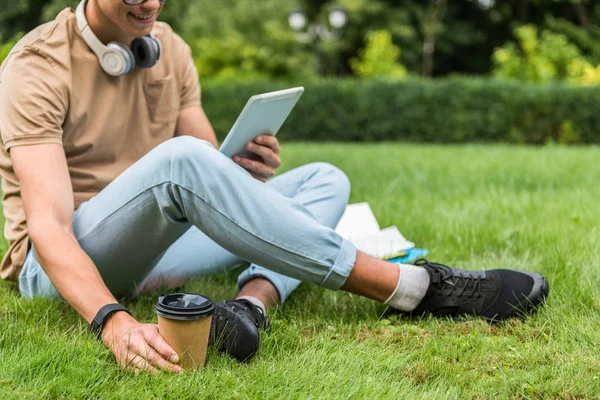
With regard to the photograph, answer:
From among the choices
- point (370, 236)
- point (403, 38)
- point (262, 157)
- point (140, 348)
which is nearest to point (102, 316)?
point (140, 348)

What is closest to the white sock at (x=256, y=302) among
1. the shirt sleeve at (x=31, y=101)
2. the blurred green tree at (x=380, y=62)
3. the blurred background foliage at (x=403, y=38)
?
the shirt sleeve at (x=31, y=101)

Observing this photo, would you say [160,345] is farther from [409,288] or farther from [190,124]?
[190,124]

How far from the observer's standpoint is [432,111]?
37.0 feet

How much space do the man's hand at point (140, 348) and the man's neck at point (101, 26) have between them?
979 mm

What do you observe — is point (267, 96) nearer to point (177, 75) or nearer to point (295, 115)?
point (177, 75)

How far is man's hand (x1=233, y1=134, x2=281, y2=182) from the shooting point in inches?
86.6

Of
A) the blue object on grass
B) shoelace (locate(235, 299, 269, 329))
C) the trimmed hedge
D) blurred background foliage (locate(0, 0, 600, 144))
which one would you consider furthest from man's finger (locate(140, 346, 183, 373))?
blurred background foliage (locate(0, 0, 600, 144))

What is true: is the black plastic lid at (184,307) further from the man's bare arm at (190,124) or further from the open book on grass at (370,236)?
the open book on grass at (370,236)

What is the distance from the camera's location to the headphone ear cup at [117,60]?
222 cm

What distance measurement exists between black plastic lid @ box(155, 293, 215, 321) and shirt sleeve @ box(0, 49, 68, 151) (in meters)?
0.67

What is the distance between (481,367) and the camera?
1.87 m

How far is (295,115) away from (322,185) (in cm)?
888

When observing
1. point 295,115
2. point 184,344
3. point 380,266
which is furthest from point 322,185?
point 295,115

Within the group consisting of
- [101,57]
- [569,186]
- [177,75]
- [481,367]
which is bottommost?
[569,186]
